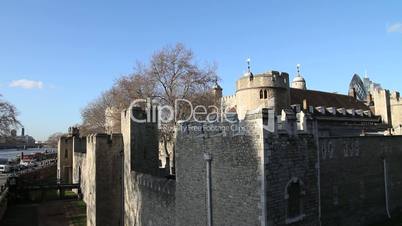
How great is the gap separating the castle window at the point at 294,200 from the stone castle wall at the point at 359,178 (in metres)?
4.11

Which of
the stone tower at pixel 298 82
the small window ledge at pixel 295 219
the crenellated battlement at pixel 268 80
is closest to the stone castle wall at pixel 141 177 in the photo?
the small window ledge at pixel 295 219

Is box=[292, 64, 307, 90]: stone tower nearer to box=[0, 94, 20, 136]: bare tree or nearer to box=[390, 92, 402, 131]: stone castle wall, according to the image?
box=[390, 92, 402, 131]: stone castle wall

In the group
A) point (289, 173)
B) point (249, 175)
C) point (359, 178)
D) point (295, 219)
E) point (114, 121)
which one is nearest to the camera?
point (249, 175)

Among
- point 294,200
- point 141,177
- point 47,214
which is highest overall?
point 141,177

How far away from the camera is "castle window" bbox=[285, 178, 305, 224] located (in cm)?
1103

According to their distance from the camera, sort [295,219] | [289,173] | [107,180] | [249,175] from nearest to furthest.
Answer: [249,175] < [289,173] < [295,219] < [107,180]

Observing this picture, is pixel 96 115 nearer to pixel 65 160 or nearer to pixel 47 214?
pixel 65 160

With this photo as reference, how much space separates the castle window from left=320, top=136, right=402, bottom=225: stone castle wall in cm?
411

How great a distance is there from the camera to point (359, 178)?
17641 mm

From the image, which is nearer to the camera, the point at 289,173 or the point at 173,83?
the point at 289,173

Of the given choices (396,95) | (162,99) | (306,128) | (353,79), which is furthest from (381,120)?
(353,79)

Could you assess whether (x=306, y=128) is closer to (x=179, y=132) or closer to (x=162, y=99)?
(x=179, y=132)

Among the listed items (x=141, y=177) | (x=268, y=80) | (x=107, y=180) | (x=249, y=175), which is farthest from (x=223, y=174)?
(x=268, y=80)

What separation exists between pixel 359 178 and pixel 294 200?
25.3ft
